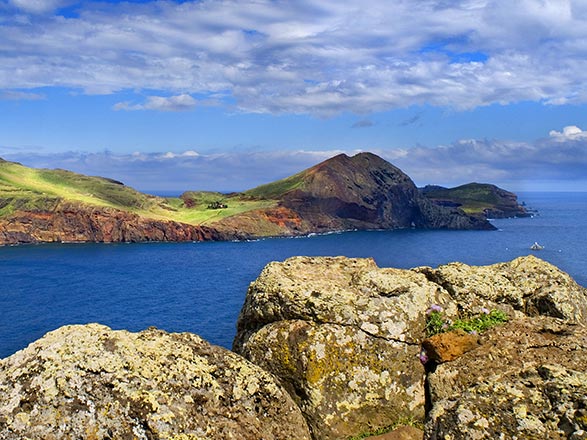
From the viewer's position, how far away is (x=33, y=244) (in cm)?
18762

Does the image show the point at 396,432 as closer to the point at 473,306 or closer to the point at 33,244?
the point at 473,306

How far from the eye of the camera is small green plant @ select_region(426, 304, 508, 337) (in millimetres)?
12609

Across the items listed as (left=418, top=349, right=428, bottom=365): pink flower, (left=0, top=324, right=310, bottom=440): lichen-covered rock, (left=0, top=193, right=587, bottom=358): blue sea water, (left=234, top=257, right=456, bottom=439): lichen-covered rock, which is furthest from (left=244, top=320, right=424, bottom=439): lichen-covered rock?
(left=0, top=193, right=587, bottom=358): blue sea water

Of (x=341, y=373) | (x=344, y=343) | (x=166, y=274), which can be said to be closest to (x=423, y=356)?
(x=344, y=343)

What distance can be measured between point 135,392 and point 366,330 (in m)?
5.64

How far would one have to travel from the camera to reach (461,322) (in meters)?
12.9

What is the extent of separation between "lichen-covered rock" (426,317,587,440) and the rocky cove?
0.08 ft

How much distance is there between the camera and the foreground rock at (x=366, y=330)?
37.8 feet

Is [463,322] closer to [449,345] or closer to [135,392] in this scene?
[449,345]

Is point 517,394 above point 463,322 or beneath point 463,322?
beneath

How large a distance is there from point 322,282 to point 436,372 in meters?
3.50

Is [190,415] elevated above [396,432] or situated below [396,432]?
above

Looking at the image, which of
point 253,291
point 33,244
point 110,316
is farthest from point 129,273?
point 253,291

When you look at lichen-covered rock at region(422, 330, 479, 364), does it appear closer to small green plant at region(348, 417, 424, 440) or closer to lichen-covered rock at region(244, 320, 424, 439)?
lichen-covered rock at region(244, 320, 424, 439)
